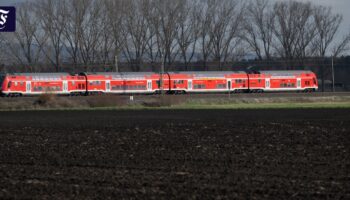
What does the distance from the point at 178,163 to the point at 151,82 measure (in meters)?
55.8

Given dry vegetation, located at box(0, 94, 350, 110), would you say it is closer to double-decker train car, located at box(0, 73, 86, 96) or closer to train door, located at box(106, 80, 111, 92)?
double-decker train car, located at box(0, 73, 86, 96)

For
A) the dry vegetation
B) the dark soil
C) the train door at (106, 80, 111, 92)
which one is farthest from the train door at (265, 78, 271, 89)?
the dark soil

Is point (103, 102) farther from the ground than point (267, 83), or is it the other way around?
point (267, 83)

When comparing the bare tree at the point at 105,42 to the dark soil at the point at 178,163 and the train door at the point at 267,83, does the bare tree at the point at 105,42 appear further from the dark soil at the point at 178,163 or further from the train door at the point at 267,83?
the dark soil at the point at 178,163

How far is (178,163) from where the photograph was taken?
56.3 ft

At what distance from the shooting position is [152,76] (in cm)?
7288

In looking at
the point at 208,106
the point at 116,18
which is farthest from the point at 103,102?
the point at 116,18

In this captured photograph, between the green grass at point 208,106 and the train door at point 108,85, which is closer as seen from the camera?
the green grass at point 208,106

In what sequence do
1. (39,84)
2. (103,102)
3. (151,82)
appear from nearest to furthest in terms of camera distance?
(103,102) → (39,84) → (151,82)

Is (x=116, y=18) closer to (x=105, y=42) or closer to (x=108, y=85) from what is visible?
(x=105, y=42)

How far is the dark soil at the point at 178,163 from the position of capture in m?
13.0

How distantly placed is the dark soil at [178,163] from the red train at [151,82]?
136ft

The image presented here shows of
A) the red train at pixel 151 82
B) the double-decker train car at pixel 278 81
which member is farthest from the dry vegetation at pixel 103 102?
the double-decker train car at pixel 278 81

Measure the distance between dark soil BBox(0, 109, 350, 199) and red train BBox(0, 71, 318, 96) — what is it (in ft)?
136
